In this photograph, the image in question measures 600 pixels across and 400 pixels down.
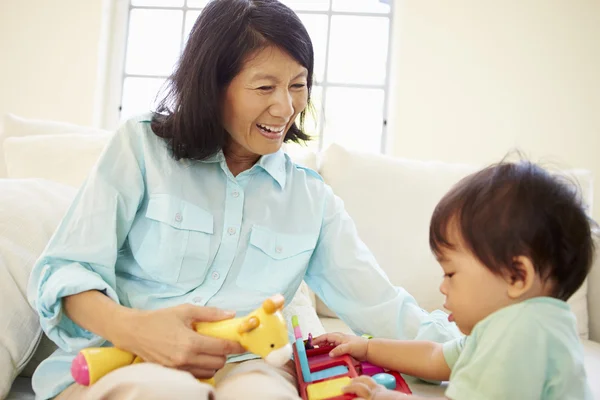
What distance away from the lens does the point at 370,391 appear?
0.84 m

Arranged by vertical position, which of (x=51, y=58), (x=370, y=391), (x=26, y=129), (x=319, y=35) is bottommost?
(x=370, y=391)

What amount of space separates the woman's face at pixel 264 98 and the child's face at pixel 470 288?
0.42 meters

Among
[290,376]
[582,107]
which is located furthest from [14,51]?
[582,107]

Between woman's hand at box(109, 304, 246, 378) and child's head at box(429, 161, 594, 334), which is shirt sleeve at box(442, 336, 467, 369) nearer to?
child's head at box(429, 161, 594, 334)

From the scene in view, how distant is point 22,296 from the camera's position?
1.02 m

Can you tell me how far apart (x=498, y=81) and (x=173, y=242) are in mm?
2232

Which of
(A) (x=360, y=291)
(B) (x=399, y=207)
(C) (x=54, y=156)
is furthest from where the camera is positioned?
(B) (x=399, y=207)

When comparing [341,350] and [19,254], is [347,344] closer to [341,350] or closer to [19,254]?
[341,350]

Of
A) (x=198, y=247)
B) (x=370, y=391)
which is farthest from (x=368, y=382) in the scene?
(x=198, y=247)

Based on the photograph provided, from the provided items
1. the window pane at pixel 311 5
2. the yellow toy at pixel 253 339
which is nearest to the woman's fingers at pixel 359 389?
the yellow toy at pixel 253 339

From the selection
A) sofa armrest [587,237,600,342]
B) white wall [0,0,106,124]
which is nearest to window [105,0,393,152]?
white wall [0,0,106,124]

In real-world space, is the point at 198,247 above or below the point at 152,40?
below

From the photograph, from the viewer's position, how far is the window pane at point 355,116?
3072mm

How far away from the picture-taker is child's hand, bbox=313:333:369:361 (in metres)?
1.01
